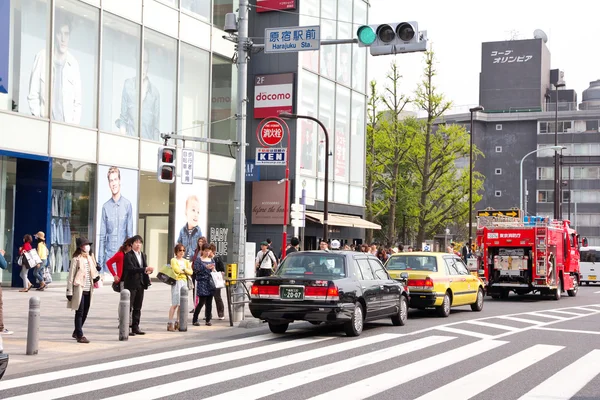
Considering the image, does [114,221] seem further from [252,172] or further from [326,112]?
[326,112]

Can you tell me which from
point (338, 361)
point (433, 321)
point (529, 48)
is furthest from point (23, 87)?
point (529, 48)

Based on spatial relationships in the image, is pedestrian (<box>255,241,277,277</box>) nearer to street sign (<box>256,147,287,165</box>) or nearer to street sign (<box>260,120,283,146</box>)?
street sign (<box>256,147,287,165</box>)

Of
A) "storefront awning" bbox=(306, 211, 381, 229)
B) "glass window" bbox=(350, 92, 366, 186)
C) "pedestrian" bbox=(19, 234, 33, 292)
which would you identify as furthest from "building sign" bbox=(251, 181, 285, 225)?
"pedestrian" bbox=(19, 234, 33, 292)

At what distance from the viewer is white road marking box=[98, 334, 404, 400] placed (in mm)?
9062

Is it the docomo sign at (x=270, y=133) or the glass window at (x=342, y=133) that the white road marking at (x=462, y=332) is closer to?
the docomo sign at (x=270, y=133)

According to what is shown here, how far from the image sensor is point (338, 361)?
11.7m

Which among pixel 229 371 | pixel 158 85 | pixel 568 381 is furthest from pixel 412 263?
pixel 158 85

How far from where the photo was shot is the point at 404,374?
10609mm

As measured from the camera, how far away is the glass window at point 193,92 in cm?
3181

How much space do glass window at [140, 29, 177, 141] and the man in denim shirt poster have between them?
2.42m

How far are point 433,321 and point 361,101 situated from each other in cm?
2570

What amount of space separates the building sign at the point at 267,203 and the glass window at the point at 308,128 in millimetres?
1650

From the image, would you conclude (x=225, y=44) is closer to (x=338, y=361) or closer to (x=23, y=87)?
(x=23, y=87)

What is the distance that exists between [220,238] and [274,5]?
35.0 ft
